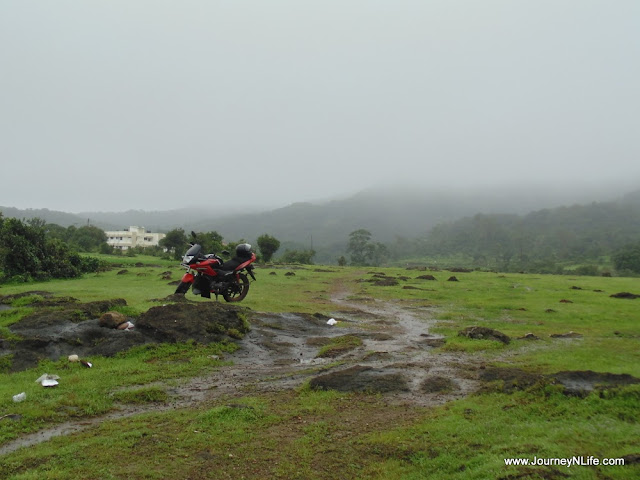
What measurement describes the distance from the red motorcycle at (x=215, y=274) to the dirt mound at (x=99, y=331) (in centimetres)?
202

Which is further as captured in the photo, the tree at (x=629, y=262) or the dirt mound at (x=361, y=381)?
the tree at (x=629, y=262)

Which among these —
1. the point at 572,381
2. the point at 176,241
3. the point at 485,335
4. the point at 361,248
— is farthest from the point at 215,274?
the point at 361,248

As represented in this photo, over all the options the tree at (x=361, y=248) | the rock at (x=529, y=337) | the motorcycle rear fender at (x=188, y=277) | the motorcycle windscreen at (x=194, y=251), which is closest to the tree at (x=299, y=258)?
the tree at (x=361, y=248)

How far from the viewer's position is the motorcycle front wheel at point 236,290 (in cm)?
1755

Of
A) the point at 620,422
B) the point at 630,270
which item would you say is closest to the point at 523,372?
the point at 620,422

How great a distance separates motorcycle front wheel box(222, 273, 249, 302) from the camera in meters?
17.5

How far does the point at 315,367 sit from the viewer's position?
35.0 feet

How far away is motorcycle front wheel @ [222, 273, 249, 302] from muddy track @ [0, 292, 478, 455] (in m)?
1.92

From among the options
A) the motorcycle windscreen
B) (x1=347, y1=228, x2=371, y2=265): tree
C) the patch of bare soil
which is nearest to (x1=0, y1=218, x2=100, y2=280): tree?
the patch of bare soil

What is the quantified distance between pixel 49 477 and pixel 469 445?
5454mm

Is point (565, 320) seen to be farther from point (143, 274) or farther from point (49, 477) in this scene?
point (143, 274)

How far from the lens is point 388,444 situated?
6141 mm

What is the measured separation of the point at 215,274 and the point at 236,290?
170 centimetres

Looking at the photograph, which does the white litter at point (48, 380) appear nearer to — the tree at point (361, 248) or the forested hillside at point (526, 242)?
the tree at point (361, 248)
